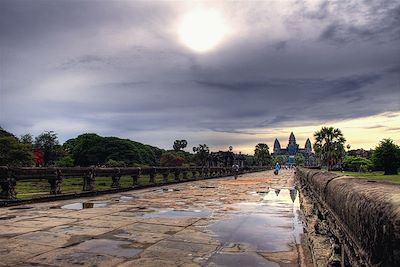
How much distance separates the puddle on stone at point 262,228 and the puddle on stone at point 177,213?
2.53 ft

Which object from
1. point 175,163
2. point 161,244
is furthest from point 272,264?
point 175,163

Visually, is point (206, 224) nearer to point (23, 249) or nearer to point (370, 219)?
point (23, 249)

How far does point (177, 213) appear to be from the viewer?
9.50 metres

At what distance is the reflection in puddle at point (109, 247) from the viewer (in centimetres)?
524

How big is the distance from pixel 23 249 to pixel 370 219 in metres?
4.94

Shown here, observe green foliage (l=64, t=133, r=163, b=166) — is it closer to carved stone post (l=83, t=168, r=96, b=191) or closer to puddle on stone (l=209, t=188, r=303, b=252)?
carved stone post (l=83, t=168, r=96, b=191)

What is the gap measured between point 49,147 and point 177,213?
294 ft

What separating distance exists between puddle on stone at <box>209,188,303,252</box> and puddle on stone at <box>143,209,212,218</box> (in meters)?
0.77

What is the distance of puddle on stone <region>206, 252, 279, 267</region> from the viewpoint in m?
4.81

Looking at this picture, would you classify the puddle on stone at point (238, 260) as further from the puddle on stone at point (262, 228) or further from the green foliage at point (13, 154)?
the green foliage at point (13, 154)

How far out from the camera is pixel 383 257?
1.88 m

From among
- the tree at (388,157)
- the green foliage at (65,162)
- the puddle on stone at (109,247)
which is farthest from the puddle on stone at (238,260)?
the green foliage at (65,162)

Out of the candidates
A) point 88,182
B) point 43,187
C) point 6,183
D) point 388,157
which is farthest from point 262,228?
point 388,157

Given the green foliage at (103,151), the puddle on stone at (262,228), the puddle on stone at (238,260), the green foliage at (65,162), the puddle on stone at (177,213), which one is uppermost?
the green foliage at (103,151)
